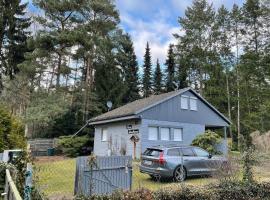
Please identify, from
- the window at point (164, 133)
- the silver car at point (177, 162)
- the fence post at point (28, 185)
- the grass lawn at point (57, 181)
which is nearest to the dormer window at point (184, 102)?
the window at point (164, 133)

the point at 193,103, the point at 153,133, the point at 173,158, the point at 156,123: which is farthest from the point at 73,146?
the point at 173,158

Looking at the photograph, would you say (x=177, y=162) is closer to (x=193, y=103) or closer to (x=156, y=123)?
(x=156, y=123)

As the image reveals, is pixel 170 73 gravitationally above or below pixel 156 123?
above

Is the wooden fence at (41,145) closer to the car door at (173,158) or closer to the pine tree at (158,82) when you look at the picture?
the car door at (173,158)

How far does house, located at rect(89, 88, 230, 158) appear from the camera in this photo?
22188 millimetres

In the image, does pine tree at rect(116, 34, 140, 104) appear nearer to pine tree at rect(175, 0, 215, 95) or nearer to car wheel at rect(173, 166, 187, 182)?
pine tree at rect(175, 0, 215, 95)

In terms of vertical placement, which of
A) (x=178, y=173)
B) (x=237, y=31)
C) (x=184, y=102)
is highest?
(x=237, y=31)

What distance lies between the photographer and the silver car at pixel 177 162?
42.3 ft

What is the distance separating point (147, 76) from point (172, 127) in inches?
1032

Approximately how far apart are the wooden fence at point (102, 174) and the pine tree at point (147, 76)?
38116mm

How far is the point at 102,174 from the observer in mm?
10531

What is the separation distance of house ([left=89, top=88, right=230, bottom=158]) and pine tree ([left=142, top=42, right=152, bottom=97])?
22021 mm

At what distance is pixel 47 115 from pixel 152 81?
23.1m

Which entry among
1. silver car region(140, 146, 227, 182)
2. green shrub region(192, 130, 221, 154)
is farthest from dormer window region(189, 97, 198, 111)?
silver car region(140, 146, 227, 182)
